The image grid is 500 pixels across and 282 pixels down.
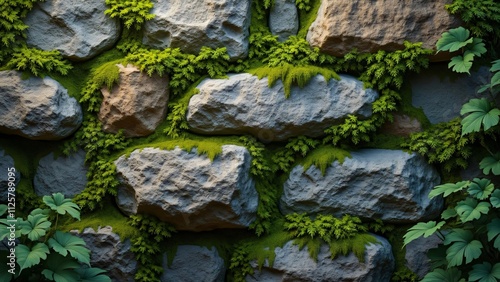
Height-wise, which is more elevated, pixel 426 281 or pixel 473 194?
pixel 473 194

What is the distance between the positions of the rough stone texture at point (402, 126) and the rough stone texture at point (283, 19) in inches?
40.8

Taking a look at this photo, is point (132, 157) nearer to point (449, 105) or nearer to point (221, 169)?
point (221, 169)

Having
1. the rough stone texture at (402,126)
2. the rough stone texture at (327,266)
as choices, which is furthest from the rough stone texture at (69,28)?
the rough stone texture at (402,126)

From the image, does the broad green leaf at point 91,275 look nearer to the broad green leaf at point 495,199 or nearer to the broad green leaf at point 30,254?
the broad green leaf at point 30,254

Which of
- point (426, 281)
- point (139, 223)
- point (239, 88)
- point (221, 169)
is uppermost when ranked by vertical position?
point (239, 88)

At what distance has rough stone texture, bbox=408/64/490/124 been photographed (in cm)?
457

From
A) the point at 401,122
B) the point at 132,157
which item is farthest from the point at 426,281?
the point at 132,157

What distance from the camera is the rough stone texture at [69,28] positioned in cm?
462

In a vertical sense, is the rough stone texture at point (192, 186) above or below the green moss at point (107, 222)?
above

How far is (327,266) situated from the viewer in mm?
4309

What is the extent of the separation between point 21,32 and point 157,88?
1.11 metres

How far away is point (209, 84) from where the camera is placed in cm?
452

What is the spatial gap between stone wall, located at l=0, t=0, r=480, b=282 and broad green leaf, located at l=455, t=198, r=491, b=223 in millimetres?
507

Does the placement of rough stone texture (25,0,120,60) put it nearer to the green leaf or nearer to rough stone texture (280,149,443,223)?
rough stone texture (280,149,443,223)
